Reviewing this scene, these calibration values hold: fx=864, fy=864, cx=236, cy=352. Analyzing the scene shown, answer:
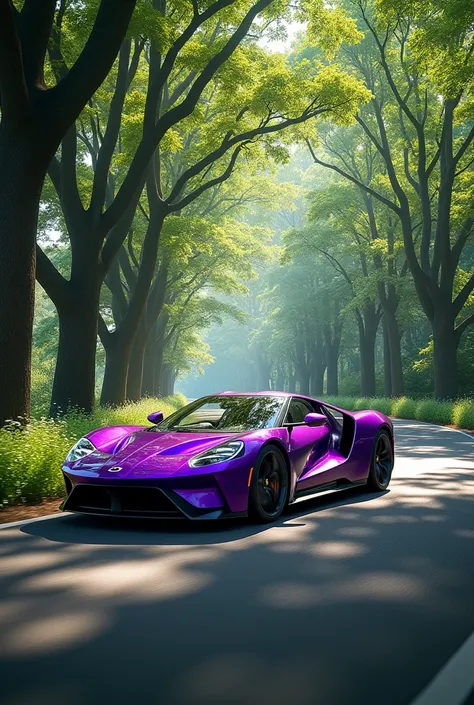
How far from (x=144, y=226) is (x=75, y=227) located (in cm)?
1112

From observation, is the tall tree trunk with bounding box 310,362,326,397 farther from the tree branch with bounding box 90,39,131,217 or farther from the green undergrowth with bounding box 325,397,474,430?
the tree branch with bounding box 90,39,131,217

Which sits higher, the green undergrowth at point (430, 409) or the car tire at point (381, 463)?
the green undergrowth at point (430, 409)

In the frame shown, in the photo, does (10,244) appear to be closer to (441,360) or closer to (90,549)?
(90,549)

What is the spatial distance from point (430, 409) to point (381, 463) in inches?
826

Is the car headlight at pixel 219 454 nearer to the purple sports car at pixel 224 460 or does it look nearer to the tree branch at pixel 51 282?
the purple sports car at pixel 224 460

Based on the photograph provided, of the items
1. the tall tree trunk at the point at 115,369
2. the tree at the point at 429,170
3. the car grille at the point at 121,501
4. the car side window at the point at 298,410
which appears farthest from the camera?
the tree at the point at 429,170

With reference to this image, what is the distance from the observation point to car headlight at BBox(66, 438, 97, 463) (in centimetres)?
810

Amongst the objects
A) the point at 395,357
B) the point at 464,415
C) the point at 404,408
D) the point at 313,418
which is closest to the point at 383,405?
the point at 395,357

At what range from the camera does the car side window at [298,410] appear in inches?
352

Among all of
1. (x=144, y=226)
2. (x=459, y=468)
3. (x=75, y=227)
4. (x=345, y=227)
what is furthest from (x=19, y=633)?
(x=345, y=227)

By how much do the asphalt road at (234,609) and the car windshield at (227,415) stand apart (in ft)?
3.46

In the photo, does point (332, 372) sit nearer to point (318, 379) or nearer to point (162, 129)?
point (318, 379)

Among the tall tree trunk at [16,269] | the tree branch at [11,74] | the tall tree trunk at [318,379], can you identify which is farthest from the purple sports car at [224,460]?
the tall tree trunk at [318,379]

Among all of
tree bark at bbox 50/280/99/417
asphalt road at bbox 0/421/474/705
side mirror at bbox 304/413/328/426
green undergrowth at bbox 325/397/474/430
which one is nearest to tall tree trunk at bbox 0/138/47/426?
asphalt road at bbox 0/421/474/705
